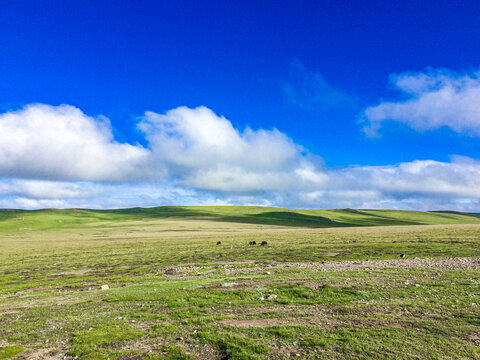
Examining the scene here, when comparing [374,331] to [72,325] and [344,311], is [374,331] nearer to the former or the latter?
[344,311]

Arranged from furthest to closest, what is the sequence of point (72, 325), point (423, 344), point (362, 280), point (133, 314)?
point (362, 280) → point (133, 314) → point (72, 325) → point (423, 344)

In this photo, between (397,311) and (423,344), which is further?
(397,311)

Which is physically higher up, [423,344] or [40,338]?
[423,344]

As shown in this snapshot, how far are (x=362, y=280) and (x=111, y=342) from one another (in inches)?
748

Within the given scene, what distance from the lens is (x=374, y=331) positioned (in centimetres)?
1362

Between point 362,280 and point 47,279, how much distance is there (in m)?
36.8

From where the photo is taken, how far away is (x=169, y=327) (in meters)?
15.3

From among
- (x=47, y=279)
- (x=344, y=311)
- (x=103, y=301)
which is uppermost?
(x=344, y=311)

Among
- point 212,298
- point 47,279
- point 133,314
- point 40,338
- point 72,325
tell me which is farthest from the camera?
point 47,279

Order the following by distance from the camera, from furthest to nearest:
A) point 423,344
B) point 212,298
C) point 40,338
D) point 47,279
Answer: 1. point 47,279
2. point 212,298
3. point 40,338
4. point 423,344

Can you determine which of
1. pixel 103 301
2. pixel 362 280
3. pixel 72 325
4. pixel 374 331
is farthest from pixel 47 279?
pixel 374 331

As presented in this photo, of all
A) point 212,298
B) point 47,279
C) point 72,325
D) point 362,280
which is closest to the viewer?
point 72,325

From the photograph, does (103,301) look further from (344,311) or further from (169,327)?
(344,311)

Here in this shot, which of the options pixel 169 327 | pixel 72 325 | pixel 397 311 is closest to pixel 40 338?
pixel 72 325
